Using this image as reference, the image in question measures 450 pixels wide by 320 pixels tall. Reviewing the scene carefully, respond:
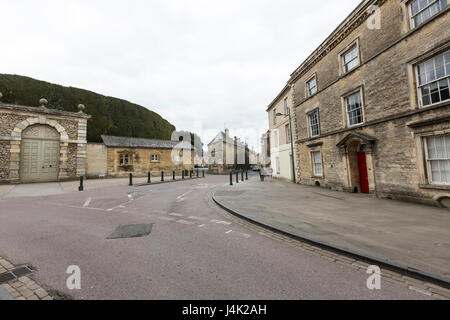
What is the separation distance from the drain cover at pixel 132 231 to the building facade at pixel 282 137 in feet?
43.7

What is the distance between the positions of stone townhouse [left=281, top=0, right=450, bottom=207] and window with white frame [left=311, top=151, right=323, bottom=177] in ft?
0.51

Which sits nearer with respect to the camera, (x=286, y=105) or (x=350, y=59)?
(x=350, y=59)

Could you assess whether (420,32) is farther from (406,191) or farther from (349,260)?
(349,260)

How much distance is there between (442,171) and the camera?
652cm

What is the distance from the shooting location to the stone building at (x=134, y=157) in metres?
21.0

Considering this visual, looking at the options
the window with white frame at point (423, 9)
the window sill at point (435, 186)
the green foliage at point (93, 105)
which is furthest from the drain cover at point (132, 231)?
the green foliage at point (93, 105)

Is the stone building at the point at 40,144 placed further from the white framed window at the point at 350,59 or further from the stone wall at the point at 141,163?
the white framed window at the point at 350,59

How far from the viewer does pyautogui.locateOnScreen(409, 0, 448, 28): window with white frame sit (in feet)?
21.4

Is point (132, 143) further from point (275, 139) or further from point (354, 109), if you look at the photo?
point (354, 109)

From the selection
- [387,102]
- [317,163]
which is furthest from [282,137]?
[387,102]

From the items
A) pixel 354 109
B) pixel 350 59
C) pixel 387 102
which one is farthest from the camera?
pixel 350 59

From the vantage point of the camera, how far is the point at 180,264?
9.55 ft

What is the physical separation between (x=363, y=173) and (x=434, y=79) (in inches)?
194
